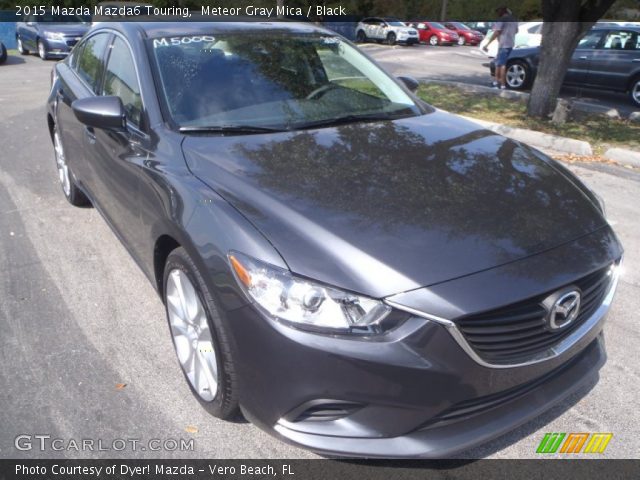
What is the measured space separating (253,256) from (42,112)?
8801 millimetres

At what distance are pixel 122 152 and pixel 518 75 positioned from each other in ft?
38.5

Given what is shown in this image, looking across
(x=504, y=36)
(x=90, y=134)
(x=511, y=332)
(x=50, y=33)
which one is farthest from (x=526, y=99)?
(x=50, y=33)

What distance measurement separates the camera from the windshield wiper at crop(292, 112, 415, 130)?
10.1 ft

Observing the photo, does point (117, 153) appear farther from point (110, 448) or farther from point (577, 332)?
point (577, 332)

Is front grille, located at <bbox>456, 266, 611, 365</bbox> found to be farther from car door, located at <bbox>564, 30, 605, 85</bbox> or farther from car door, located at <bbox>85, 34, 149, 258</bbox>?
car door, located at <bbox>564, 30, 605, 85</bbox>

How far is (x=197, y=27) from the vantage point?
359cm

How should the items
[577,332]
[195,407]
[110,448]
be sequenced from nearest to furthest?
1. [577,332]
2. [110,448]
3. [195,407]

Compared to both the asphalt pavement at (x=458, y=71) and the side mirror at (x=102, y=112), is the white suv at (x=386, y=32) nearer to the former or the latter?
the asphalt pavement at (x=458, y=71)

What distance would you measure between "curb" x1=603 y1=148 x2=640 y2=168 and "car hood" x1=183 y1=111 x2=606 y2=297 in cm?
462

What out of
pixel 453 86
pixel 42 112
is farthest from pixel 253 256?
pixel 453 86

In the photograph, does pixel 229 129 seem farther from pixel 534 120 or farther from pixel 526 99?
pixel 526 99

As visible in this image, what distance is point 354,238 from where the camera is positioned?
2084 millimetres

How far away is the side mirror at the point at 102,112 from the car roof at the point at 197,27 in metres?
0.60

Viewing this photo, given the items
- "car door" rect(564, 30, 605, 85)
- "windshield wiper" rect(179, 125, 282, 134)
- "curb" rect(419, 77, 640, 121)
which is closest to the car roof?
"windshield wiper" rect(179, 125, 282, 134)
